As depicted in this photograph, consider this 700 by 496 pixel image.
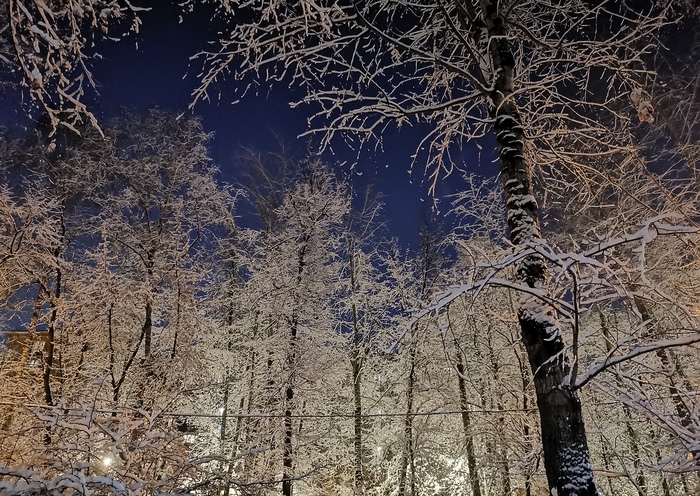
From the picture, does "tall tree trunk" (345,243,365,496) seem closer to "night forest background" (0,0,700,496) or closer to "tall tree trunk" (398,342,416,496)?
"night forest background" (0,0,700,496)

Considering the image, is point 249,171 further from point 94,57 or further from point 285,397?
point 94,57

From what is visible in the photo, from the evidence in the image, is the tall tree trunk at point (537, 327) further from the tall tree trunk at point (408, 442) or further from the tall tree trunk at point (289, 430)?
the tall tree trunk at point (408, 442)

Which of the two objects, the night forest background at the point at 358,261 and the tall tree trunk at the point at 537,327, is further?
the night forest background at the point at 358,261

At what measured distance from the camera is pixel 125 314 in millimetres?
11320

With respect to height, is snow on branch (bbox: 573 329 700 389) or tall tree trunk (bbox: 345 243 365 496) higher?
tall tree trunk (bbox: 345 243 365 496)

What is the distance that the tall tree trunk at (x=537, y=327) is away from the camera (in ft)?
9.79

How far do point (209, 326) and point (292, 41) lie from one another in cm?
984

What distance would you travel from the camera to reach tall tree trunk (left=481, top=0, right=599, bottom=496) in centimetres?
298

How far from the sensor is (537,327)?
11.0 ft

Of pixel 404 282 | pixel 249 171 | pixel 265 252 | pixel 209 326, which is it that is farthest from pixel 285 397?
pixel 249 171

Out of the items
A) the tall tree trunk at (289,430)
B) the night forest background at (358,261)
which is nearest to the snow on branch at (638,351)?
the night forest background at (358,261)

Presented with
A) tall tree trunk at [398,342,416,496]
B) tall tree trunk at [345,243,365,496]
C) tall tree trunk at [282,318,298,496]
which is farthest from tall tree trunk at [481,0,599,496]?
tall tree trunk at [398,342,416,496]

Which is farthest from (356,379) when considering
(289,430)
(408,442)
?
(408,442)

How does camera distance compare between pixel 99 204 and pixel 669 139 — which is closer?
pixel 669 139
